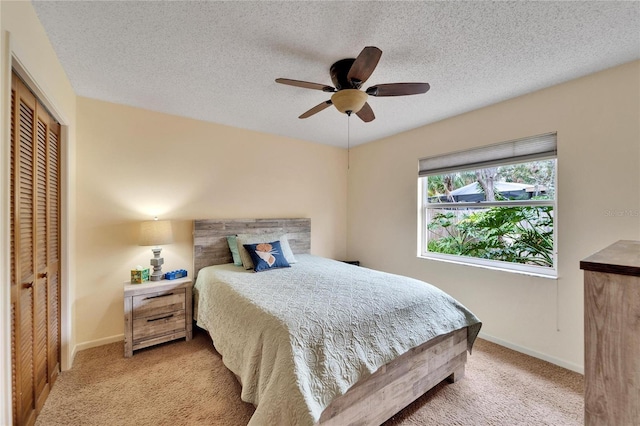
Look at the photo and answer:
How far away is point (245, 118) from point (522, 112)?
2.81m

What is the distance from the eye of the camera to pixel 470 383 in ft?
6.62

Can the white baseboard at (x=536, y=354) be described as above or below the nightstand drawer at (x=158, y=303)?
below

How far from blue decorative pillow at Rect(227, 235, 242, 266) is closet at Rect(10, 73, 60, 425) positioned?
144 cm

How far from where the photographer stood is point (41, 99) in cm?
165

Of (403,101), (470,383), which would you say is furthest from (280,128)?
(470,383)

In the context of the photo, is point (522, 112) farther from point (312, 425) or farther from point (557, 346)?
point (312, 425)

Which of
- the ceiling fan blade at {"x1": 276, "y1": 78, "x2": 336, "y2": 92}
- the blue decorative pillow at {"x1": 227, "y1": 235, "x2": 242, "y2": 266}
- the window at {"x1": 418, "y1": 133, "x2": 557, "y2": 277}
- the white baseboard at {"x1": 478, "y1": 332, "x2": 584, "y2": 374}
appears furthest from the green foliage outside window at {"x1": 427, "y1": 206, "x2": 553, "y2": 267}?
the blue decorative pillow at {"x1": 227, "y1": 235, "x2": 242, "y2": 266}

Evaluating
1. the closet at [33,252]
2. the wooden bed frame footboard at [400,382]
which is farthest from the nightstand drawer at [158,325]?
the wooden bed frame footboard at [400,382]

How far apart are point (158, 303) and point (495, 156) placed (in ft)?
11.9

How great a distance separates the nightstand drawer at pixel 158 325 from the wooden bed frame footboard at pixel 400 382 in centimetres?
189

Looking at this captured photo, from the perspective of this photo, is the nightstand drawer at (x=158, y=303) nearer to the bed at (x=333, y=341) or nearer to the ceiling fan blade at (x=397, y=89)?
the bed at (x=333, y=341)

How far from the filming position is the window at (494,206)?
2.45m

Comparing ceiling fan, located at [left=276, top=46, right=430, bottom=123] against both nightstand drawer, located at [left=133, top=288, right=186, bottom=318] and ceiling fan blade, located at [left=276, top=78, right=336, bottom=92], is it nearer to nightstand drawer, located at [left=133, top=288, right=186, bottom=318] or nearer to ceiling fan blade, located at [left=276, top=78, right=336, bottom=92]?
ceiling fan blade, located at [left=276, top=78, right=336, bottom=92]

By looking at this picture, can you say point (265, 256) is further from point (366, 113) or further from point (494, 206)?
point (494, 206)
